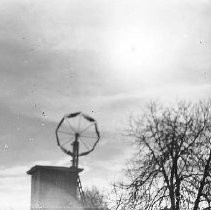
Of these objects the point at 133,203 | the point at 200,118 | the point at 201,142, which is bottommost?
the point at 133,203

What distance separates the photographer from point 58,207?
36.5 metres

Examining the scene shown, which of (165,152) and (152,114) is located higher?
(152,114)

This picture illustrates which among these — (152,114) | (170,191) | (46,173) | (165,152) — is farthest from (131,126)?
(46,173)

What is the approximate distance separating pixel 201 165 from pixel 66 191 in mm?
17845

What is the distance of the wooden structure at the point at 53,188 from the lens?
35.4m

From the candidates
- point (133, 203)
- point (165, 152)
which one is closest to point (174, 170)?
point (165, 152)

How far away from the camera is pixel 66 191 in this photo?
35969 millimetres

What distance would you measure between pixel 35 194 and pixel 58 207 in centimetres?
375

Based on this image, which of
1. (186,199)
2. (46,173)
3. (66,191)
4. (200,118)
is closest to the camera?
(186,199)

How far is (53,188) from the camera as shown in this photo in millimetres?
37438

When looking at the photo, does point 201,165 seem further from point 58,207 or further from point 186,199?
point 58,207

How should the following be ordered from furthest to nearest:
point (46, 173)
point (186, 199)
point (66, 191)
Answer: point (46, 173) < point (66, 191) < point (186, 199)

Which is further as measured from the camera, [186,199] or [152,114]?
[152,114]

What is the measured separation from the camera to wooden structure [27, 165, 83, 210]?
35.4 m
